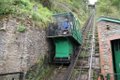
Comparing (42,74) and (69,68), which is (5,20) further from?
(69,68)

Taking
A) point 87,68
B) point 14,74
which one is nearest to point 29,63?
point 14,74

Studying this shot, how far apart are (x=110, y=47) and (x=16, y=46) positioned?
4335 mm

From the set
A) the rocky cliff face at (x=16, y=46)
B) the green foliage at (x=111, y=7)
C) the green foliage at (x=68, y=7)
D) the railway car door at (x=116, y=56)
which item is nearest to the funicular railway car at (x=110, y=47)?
the railway car door at (x=116, y=56)

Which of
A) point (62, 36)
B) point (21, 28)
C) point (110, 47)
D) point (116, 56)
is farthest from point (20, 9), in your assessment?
point (116, 56)

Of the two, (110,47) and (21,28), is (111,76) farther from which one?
(21,28)

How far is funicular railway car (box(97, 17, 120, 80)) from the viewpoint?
8.69 m

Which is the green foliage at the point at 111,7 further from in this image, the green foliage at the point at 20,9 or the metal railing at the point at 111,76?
the metal railing at the point at 111,76

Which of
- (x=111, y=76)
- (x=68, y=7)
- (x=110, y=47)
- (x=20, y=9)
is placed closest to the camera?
(x=111, y=76)

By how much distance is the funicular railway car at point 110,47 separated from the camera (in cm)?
869

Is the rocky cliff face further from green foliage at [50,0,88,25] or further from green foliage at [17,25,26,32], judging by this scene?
green foliage at [50,0,88,25]

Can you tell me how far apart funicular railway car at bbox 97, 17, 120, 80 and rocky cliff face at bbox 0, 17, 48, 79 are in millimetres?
3493

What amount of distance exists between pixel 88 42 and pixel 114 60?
234 inches

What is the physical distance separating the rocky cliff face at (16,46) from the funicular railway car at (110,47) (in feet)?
11.5

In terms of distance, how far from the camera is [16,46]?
29.7ft
